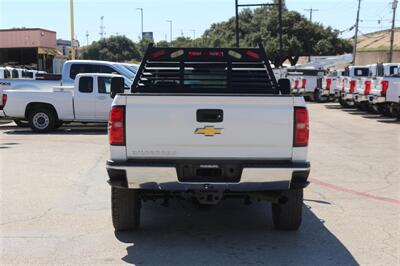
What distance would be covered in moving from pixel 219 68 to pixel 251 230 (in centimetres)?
223

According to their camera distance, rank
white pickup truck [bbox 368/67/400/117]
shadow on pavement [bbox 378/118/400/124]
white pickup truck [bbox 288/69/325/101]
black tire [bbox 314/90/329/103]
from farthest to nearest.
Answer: white pickup truck [bbox 288/69/325/101]
black tire [bbox 314/90/329/103]
shadow on pavement [bbox 378/118/400/124]
white pickup truck [bbox 368/67/400/117]

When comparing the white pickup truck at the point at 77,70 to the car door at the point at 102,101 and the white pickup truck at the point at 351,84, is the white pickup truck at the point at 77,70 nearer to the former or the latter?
the car door at the point at 102,101

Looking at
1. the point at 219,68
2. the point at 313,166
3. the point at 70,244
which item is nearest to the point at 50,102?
the point at 313,166

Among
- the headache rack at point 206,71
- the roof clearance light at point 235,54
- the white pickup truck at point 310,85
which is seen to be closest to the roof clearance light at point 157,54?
the headache rack at point 206,71

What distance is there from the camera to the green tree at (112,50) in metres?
101

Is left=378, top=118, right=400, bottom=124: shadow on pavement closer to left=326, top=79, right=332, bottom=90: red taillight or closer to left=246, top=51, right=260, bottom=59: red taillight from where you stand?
left=326, top=79, right=332, bottom=90: red taillight

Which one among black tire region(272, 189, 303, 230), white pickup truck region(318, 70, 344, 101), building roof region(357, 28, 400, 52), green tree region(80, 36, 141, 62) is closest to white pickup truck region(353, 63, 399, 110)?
white pickup truck region(318, 70, 344, 101)

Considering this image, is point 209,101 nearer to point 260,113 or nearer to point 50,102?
point 260,113

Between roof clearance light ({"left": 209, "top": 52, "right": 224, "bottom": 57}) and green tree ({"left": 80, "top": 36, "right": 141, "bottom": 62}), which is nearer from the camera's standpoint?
roof clearance light ({"left": 209, "top": 52, "right": 224, "bottom": 57})

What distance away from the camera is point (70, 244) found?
219 inches

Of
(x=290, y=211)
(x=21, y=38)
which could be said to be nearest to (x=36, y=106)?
(x=290, y=211)

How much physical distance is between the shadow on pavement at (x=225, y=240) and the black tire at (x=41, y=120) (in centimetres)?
931

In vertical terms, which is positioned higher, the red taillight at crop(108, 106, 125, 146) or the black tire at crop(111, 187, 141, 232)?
the red taillight at crop(108, 106, 125, 146)

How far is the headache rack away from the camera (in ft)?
23.1
